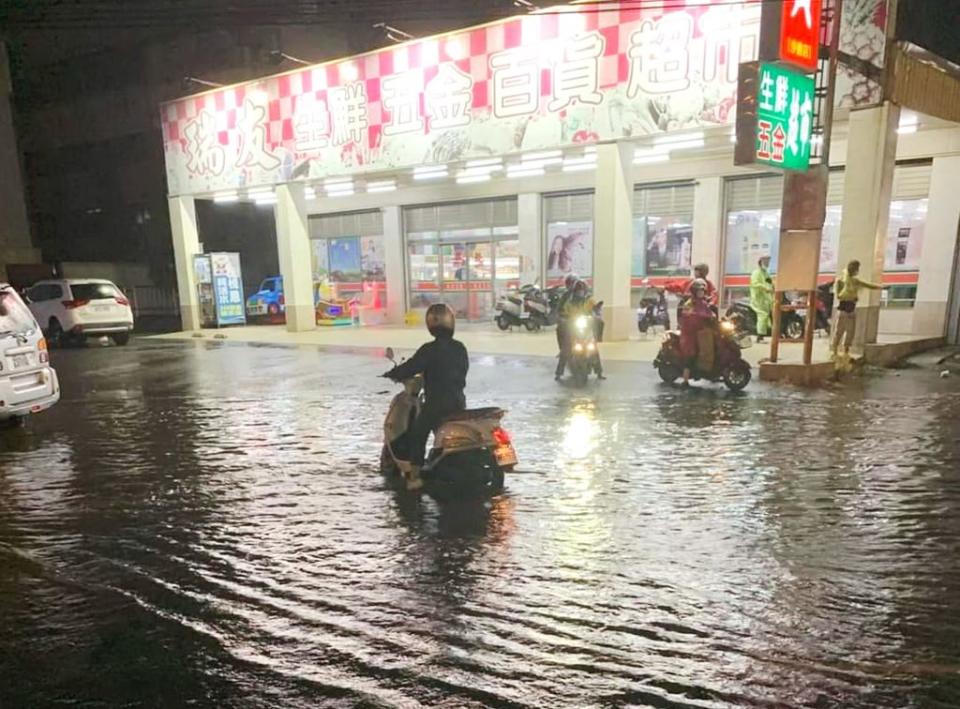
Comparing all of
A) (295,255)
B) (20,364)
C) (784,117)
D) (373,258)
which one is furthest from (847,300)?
(373,258)

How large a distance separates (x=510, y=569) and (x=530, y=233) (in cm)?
1673

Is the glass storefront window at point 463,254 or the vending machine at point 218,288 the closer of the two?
the glass storefront window at point 463,254

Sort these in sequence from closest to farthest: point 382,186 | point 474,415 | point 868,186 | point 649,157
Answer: point 474,415, point 868,186, point 649,157, point 382,186

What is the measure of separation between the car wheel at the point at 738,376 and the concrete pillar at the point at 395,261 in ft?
47.8

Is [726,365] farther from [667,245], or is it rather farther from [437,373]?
[667,245]

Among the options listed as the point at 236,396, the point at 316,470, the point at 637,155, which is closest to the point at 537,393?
the point at 316,470

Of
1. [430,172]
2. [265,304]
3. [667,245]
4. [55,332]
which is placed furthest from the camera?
[265,304]

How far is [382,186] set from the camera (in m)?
21.8

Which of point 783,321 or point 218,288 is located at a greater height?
point 218,288

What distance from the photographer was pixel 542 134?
15.0 metres

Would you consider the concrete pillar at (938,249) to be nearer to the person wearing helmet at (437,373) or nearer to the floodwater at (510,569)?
the floodwater at (510,569)

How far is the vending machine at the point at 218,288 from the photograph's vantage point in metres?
23.1

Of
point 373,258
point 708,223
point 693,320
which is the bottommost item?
point 693,320

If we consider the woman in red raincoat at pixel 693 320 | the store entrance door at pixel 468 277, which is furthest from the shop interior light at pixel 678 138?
the store entrance door at pixel 468 277
